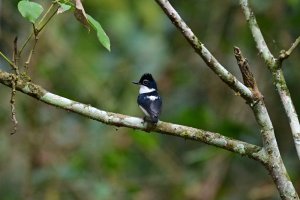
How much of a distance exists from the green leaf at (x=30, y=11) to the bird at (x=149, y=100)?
2.29 ft

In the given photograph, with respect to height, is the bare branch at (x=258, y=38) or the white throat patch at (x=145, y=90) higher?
the bare branch at (x=258, y=38)

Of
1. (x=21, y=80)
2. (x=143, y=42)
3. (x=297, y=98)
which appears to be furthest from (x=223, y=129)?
(x=21, y=80)

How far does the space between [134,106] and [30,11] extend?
3.97m

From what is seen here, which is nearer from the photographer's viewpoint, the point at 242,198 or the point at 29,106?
the point at 29,106

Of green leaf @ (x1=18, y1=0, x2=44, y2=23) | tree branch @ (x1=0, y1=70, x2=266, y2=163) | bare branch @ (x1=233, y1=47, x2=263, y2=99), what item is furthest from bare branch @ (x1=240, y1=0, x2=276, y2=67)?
green leaf @ (x1=18, y1=0, x2=44, y2=23)

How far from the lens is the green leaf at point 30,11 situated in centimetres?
255

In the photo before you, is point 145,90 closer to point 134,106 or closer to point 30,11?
point 30,11

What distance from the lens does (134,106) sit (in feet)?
21.4

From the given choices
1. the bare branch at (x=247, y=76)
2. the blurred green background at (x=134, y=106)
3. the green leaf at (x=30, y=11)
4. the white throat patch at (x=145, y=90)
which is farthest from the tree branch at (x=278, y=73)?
the blurred green background at (x=134, y=106)

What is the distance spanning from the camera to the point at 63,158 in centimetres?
626

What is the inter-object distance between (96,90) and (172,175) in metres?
1.05

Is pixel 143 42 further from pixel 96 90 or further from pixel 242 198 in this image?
pixel 242 198

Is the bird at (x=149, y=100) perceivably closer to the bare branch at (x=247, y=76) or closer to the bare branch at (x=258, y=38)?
the bare branch at (x=247, y=76)

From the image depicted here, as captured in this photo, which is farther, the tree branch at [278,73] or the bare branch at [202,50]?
the tree branch at [278,73]
